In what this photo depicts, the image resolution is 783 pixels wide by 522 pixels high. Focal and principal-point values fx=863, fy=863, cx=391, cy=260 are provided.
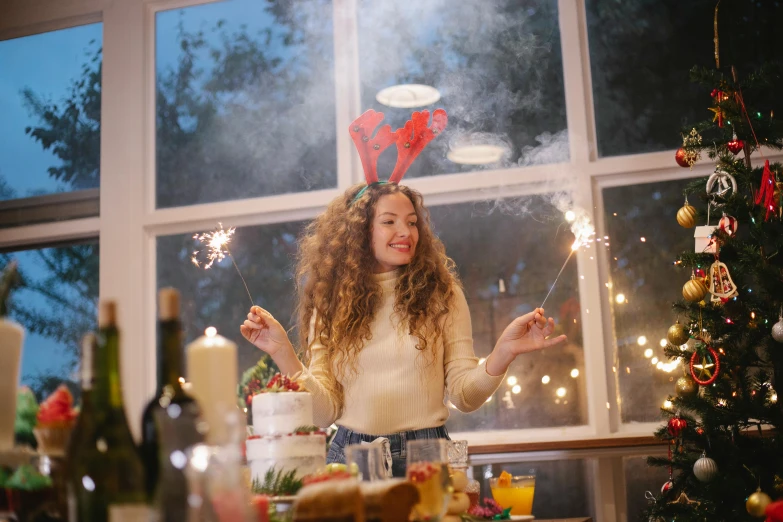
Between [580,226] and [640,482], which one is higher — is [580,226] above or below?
above

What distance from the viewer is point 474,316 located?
3.70 metres

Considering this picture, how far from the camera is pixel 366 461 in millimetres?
1154

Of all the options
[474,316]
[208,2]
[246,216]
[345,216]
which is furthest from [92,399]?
[208,2]

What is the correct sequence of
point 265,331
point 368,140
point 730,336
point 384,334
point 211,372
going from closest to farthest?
point 211,372
point 265,331
point 384,334
point 368,140
point 730,336

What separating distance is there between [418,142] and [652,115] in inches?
55.7

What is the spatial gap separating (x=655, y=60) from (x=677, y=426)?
165 centimetres

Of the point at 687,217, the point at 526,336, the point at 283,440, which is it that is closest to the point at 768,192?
the point at 687,217

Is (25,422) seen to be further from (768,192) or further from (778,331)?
(768,192)

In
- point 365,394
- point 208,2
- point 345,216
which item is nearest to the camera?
point 365,394

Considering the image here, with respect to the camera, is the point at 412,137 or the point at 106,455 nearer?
the point at 106,455

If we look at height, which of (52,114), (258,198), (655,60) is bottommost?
(258,198)

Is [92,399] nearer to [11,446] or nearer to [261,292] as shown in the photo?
[11,446]

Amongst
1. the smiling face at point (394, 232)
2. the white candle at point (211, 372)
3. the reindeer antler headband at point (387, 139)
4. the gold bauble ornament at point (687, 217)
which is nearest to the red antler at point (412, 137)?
the reindeer antler headband at point (387, 139)

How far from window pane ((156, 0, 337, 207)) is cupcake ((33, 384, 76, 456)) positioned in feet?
9.54
